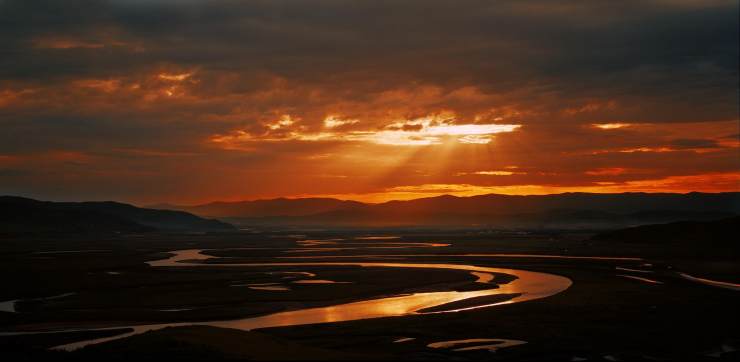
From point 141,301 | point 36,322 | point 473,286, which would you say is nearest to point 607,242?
point 473,286

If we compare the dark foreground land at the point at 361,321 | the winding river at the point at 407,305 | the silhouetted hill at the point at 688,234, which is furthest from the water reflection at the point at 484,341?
the silhouetted hill at the point at 688,234

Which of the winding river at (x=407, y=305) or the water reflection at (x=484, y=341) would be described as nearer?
the water reflection at (x=484, y=341)

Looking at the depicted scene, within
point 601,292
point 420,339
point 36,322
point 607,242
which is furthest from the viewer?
point 607,242

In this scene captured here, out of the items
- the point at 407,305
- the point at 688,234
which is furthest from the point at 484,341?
the point at 688,234

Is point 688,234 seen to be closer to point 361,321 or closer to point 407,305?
point 407,305

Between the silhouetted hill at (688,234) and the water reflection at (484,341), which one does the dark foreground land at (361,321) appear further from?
the silhouetted hill at (688,234)

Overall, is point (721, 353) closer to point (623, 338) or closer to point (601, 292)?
point (623, 338)

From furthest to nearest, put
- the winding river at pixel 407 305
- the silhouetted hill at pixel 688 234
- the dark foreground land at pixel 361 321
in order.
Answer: the silhouetted hill at pixel 688 234 → the winding river at pixel 407 305 → the dark foreground land at pixel 361 321

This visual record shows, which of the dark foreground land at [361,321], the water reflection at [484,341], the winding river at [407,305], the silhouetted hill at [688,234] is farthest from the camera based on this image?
the silhouetted hill at [688,234]
